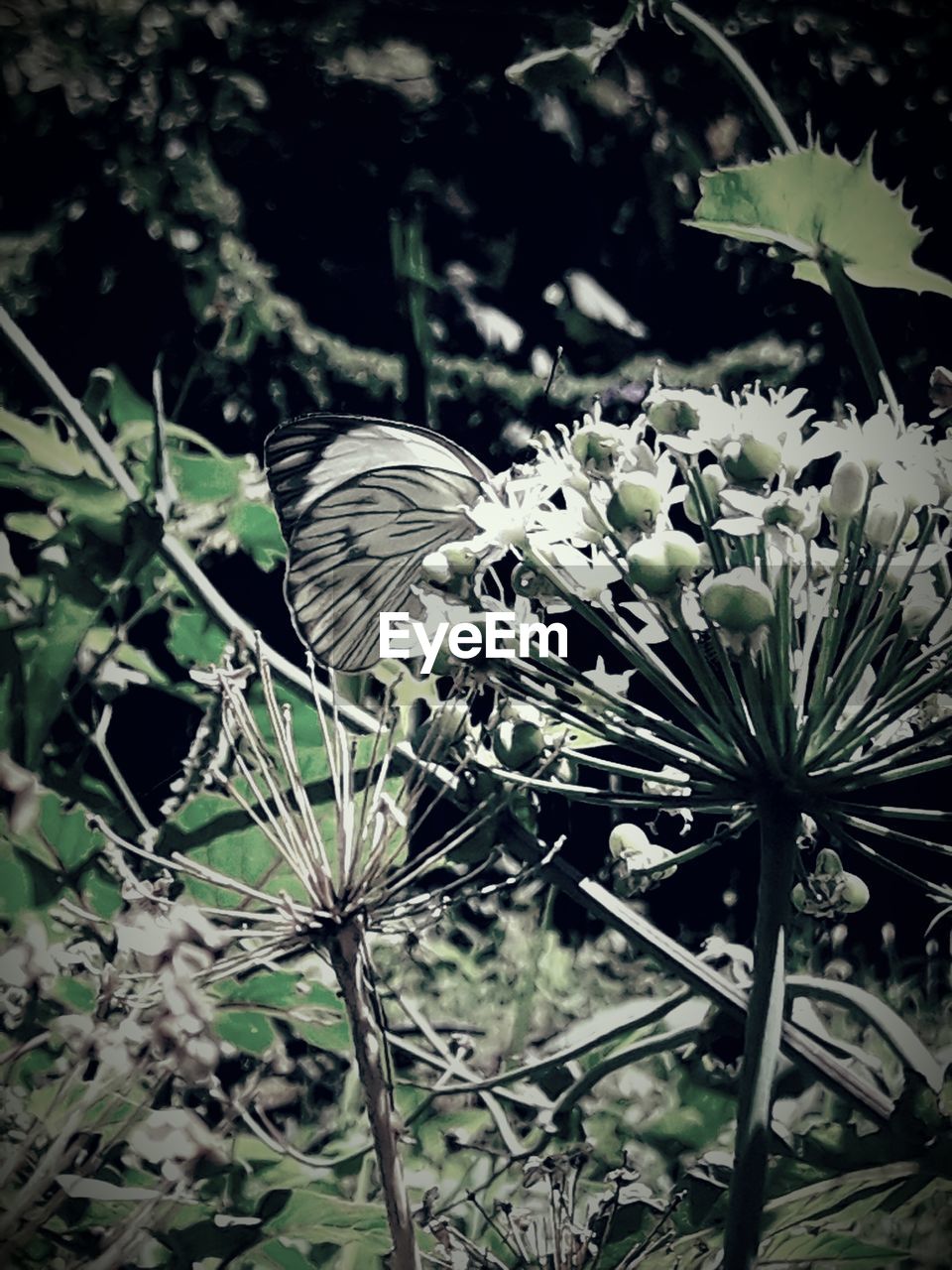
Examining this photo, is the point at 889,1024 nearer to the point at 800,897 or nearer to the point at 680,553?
the point at 800,897

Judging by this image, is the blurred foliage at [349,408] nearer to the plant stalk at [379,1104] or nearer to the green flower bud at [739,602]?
the plant stalk at [379,1104]

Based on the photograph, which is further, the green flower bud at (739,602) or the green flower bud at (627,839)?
the green flower bud at (627,839)

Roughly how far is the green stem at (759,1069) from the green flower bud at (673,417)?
0.45 metres

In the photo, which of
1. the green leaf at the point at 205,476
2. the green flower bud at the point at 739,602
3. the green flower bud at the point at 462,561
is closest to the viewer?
the green flower bud at the point at 739,602

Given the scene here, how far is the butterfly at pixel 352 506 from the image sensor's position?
40.3 inches

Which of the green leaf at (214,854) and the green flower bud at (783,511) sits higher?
the green flower bud at (783,511)

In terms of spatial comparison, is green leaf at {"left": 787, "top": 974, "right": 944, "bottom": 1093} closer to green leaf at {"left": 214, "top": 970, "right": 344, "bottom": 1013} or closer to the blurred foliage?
the blurred foliage

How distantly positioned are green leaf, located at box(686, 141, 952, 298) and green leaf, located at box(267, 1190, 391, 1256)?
3.65 feet

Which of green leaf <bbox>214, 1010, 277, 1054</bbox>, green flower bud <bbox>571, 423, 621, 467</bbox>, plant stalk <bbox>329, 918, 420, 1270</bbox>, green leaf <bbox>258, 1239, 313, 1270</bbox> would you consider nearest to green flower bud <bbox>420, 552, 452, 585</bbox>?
green flower bud <bbox>571, 423, 621, 467</bbox>

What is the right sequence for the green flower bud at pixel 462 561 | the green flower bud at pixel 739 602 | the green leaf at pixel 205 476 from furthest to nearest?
the green leaf at pixel 205 476 < the green flower bud at pixel 462 561 < the green flower bud at pixel 739 602

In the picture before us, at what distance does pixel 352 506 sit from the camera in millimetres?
1038

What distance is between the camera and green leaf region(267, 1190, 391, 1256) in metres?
1.01

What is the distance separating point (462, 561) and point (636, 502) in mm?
180

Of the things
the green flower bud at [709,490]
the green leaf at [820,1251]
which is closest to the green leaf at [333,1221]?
the green leaf at [820,1251]
